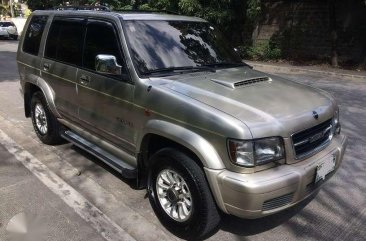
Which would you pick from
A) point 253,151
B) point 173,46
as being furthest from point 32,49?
point 253,151

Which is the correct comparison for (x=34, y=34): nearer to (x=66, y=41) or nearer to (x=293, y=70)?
(x=66, y=41)

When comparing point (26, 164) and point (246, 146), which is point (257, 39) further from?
point (246, 146)

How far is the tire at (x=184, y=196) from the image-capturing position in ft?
10.7

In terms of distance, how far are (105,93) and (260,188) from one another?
205 cm

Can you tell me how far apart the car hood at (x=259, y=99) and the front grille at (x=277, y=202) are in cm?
48

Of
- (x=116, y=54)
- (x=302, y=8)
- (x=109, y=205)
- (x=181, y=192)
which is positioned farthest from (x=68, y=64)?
(x=302, y=8)

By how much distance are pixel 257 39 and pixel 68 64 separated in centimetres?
1490

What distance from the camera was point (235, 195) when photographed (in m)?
3.03

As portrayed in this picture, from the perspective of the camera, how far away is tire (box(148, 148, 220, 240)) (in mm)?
3256

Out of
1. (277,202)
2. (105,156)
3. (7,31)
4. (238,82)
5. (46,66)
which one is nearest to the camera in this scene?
(277,202)

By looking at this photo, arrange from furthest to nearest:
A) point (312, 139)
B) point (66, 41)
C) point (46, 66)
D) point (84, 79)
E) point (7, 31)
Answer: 1. point (7, 31)
2. point (46, 66)
3. point (66, 41)
4. point (84, 79)
5. point (312, 139)

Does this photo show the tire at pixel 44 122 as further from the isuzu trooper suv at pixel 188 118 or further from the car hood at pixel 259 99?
the car hood at pixel 259 99

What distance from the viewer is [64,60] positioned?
5156mm

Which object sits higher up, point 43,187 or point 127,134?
point 127,134
